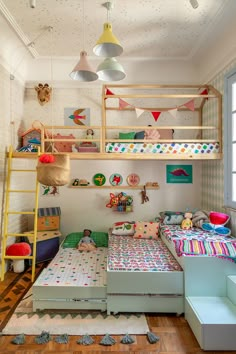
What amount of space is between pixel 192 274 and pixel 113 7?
9.84 ft

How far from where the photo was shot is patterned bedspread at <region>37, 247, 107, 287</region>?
9.30ft

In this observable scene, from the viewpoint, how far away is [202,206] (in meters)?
4.65

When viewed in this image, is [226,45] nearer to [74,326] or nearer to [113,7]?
[113,7]

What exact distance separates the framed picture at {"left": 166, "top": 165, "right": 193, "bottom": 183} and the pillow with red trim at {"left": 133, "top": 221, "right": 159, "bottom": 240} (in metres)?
0.98

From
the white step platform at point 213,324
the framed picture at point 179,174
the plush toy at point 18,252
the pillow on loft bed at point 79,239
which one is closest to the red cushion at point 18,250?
the plush toy at point 18,252

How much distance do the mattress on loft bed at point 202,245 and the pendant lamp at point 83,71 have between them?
6.62 ft

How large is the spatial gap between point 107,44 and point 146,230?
8.54ft

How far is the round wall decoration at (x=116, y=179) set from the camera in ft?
15.4

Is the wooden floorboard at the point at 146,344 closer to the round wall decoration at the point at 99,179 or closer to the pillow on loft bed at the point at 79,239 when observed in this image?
the pillow on loft bed at the point at 79,239

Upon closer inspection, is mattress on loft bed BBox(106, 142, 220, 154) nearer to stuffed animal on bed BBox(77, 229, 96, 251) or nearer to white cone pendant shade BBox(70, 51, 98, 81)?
white cone pendant shade BBox(70, 51, 98, 81)

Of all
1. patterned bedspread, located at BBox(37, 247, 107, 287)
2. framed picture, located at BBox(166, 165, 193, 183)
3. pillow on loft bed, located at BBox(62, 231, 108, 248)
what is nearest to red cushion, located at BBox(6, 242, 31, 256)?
patterned bedspread, located at BBox(37, 247, 107, 287)

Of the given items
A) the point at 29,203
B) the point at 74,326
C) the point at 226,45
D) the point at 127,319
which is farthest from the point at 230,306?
the point at 29,203

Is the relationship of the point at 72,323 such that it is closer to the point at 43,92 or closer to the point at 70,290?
the point at 70,290

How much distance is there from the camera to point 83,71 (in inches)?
110
